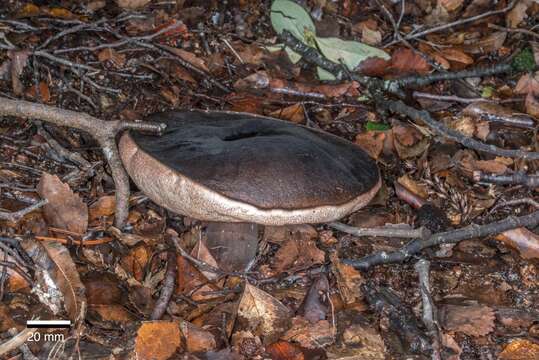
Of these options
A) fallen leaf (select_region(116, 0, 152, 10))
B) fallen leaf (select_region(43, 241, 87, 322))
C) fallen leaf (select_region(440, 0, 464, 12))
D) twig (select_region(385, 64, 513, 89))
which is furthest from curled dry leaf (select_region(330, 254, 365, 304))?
fallen leaf (select_region(440, 0, 464, 12))

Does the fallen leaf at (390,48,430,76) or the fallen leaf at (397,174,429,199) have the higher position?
the fallen leaf at (390,48,430,76)

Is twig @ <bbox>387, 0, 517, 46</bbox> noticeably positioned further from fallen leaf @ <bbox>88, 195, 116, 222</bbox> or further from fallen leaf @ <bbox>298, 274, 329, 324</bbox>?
fallen leaf @ <bbox>88, 195, 116, 222</bbox>

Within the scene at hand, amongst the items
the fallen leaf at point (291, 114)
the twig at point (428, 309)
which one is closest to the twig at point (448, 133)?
the fallen leaf at point (291, 114)

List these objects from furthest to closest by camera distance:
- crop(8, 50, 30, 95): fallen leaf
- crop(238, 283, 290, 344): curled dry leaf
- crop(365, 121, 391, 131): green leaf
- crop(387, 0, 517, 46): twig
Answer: crop(387, 0, 517, 46): twig, crop(365, 121, 391, 131): green leaf, crop(8, 50, 30, 95): fallen leaf, crop(238, 283, 290, 344): curled dry leaf

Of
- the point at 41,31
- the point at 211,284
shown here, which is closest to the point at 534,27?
the point at 211,284

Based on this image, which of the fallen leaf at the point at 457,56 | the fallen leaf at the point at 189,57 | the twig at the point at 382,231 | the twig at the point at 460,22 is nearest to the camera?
the twig at the point at 382,231

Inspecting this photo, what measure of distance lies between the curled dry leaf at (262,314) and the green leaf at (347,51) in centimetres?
186

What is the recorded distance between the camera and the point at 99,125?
236 centimetres

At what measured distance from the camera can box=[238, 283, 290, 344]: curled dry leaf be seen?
2154 millimetres

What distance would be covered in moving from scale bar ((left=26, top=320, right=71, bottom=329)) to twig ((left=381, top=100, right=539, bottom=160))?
6.81 ft

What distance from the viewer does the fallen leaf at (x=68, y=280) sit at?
211cm

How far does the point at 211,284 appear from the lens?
7.79 feet

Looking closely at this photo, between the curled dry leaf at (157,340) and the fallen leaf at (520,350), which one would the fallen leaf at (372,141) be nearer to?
the fallen leaf at (520,350)

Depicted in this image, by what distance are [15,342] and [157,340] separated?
1.52 feet
